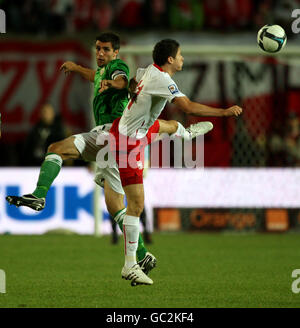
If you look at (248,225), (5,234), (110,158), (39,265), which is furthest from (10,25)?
(110,158)

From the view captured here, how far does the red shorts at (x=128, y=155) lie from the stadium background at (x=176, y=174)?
0.98m

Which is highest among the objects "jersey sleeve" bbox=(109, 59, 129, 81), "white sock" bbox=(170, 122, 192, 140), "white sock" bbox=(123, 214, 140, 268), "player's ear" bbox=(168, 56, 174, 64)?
"player's ear" bbox=(168, 56, 174, 64)

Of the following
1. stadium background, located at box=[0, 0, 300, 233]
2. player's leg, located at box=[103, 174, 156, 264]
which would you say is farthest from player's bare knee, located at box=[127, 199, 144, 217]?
stadium background, located at box=[0, 0, 300, 233]

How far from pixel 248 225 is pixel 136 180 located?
23.1ft

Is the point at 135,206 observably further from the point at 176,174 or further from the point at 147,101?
the point at 176,174

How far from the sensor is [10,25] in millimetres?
17203

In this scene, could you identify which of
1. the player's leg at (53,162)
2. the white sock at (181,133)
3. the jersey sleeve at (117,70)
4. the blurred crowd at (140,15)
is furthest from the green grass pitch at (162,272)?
the blurred crowd at (140,15)

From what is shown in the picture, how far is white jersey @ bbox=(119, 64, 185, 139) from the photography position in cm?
729

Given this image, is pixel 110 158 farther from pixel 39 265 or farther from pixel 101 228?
pixel 101 228

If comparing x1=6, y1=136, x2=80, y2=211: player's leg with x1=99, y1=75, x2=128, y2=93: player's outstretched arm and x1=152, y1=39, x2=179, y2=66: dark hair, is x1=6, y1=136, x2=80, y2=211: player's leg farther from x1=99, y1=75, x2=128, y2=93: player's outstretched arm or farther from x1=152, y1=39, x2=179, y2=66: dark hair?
x1=152, y1=39, x2=179, y2=66: dark hair

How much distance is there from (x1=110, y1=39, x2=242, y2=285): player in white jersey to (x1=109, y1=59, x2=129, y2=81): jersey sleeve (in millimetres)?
132

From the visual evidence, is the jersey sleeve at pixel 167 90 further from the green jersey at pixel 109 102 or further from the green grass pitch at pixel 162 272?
the green grass pitch at pixel 162 272

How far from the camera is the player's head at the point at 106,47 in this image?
7.98 meters
